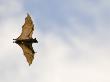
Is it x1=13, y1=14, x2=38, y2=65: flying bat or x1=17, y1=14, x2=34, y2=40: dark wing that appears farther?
x1=17, y1=14, x2=34, y2=40: dark wing

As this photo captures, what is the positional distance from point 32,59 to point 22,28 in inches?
249

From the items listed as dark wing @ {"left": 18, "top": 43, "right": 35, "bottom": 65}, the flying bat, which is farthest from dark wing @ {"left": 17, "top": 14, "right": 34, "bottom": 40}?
dark wing @ {"left": 18, "top": 43, "right": 35, "bottom": 65}

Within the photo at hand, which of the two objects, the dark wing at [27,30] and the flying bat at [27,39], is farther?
the dark wing at [27,30]

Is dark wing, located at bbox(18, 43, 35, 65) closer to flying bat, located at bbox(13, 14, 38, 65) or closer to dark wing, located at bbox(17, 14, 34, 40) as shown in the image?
flying bat, located at bbox(13, 14, 38, 65)

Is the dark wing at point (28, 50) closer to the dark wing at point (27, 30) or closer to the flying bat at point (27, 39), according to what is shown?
the flying bat at point (27, 39)

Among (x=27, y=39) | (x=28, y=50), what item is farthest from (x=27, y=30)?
(x=28, y=50)

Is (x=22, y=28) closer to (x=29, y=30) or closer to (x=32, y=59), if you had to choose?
(x=29, y=30)

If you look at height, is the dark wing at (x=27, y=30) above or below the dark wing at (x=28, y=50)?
above

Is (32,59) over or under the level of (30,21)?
under

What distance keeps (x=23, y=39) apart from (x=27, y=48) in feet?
5.73

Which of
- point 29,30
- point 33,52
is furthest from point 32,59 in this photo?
point 29,30

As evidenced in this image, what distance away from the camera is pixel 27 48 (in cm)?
5688

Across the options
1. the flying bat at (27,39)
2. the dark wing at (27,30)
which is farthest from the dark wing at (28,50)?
the dark wing at (27,30)

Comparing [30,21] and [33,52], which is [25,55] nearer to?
[33,52]
